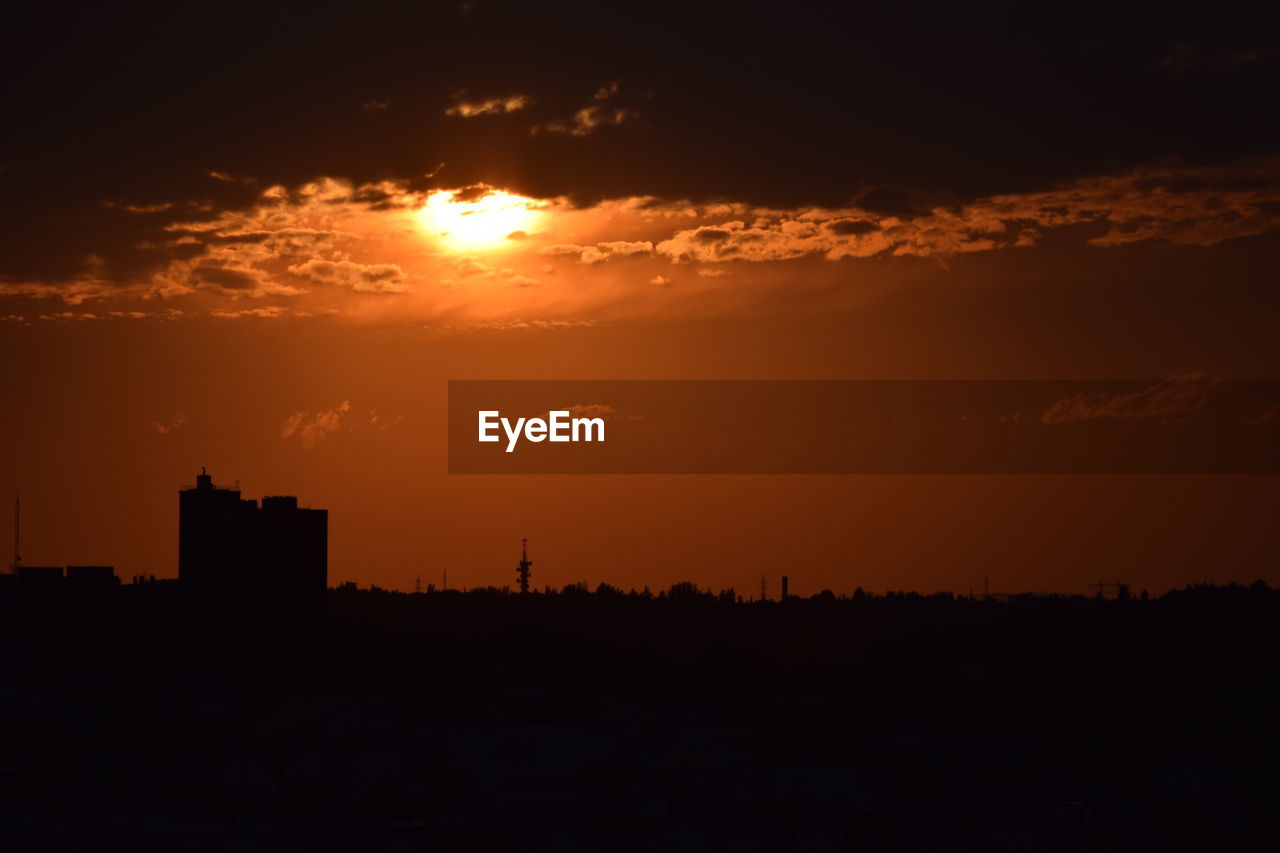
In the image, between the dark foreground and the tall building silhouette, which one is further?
the tall building silhouette

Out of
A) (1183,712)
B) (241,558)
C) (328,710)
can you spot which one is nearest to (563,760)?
(328,710)

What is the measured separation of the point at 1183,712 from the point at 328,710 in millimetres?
89619

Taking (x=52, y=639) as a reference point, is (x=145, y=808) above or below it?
below

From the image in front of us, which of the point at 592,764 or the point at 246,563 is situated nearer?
the point at 592,764

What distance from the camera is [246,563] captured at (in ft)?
624

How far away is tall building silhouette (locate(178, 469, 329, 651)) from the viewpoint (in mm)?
189250

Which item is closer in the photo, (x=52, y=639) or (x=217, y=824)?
(x=217, y=824)

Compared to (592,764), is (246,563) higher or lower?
higher

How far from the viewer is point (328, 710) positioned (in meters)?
181

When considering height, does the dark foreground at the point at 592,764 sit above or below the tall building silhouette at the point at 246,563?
below

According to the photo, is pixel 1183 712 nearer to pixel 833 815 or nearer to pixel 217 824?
pixel 833 815

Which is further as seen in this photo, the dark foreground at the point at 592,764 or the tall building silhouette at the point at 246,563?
the tall building silhouette at the point at 246,563

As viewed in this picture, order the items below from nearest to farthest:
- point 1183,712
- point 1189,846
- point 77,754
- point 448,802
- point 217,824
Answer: point 1189,846 < point 217,824 < point 448,802 < point 77,754 < point 1183,712

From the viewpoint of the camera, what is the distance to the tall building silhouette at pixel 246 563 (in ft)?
621
